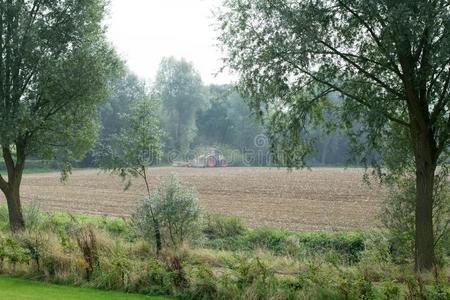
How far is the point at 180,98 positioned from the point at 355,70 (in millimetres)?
85338

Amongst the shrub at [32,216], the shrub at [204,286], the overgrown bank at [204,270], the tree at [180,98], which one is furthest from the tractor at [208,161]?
the shrub at [204,286]

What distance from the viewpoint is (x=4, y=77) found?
1585 centimetres

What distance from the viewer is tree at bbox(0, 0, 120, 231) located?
1541cm

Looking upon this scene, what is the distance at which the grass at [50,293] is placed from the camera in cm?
880

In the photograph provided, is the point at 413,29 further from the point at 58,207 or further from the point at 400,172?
the point at 58,207

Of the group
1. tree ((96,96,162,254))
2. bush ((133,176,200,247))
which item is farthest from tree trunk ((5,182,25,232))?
bush ((133,176,200,247))

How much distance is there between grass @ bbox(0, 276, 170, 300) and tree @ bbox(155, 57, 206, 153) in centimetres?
8220

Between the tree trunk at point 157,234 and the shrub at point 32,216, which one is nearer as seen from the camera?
the tree trunk at point 157,234

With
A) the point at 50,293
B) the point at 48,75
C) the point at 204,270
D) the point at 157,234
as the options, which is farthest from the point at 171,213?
the point at 48,75

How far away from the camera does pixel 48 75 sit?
15.6 meters

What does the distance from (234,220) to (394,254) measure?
308 inches

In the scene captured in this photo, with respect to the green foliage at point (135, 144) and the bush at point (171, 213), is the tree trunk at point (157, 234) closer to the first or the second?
the bush at point (171, 213)

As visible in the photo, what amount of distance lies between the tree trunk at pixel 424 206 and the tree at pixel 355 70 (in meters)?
0.02

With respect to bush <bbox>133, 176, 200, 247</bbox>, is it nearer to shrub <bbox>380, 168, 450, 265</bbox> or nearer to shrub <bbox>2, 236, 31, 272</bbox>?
shrub <bbox>2, 236, 31, 272</bbox>
